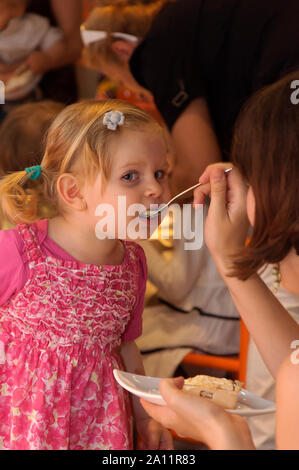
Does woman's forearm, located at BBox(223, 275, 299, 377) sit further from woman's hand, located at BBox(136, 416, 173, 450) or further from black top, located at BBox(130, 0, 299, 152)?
black top, located at BBox(130, 0, 299, 152)

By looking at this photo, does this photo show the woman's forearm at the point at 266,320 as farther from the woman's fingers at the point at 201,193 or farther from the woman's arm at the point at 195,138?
the woman's arm at the point at 195,138

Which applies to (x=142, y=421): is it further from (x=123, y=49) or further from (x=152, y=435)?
(x=123, y=49)

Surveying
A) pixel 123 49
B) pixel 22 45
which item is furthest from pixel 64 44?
pixel 123 49

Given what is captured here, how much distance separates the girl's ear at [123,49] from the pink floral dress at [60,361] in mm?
600

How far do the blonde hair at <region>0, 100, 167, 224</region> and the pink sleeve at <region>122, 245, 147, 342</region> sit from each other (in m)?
0.15

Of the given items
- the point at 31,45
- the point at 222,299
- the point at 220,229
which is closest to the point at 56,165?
the point at 220,229

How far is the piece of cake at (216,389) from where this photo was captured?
719mm

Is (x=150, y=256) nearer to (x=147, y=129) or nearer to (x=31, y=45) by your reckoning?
(x=147, y=129)

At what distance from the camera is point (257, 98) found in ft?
2.45

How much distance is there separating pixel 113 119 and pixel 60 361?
324 millimetres

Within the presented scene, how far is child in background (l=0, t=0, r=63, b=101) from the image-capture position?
1.65 m

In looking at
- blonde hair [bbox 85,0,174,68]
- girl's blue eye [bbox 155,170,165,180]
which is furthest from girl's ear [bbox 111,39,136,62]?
girl's blue eye [bbox 155,170,165,180]

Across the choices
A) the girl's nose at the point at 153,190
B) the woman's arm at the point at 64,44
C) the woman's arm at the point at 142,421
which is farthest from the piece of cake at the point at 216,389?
the woman's arm at the point at 64,44

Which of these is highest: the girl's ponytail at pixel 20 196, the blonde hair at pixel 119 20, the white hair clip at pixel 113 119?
the blonde hair at pixel 119 20
